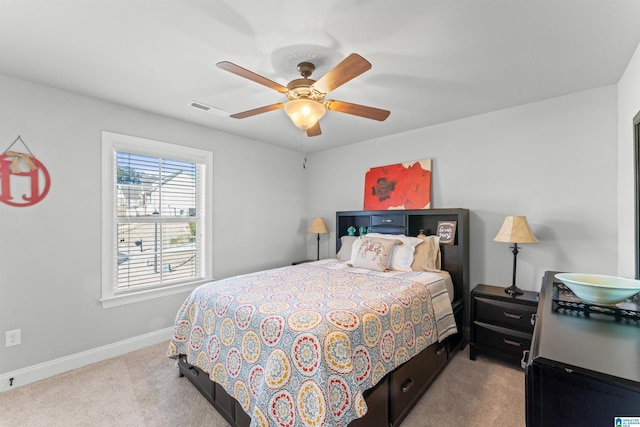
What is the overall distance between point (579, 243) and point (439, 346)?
160 cm

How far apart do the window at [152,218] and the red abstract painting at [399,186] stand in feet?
7.29

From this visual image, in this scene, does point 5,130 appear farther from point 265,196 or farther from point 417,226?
point 417,226

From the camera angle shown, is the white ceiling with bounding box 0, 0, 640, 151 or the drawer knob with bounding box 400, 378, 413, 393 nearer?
the white ceiling with bounding box 0, 0, 640, 151

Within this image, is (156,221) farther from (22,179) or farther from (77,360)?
(77,360)

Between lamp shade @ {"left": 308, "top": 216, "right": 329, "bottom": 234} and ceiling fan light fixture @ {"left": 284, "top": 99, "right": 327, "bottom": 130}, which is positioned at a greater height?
ceiling fan light fixture @ {"left": 284, "top": 99, "right": 327, "bottom": 130}

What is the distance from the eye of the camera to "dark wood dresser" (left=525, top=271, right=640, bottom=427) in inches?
28.2

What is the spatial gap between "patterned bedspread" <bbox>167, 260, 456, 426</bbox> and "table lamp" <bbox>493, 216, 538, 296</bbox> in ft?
2.24

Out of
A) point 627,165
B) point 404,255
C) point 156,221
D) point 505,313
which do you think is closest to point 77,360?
point 156,221

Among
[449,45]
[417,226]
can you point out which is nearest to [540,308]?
[449,45]

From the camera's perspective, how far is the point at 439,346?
2475 millimetres

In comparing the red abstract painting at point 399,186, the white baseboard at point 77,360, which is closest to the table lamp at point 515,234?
the red abstract painting at point 399,186

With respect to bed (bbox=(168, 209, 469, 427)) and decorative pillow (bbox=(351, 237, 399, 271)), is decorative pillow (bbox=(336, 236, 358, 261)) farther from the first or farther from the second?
bed (bbox=(168, 209, 469, 427))

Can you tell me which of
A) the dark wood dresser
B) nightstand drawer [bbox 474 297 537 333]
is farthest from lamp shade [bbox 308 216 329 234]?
the dark wood dresser

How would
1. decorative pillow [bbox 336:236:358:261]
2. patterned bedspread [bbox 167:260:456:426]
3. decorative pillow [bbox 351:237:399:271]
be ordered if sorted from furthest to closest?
decorative pillow [bbox 336:236:358:261]
decorative pillow [bbox 351:237:399:271]
patterned bedspread [bbox 167:260:456:426]
